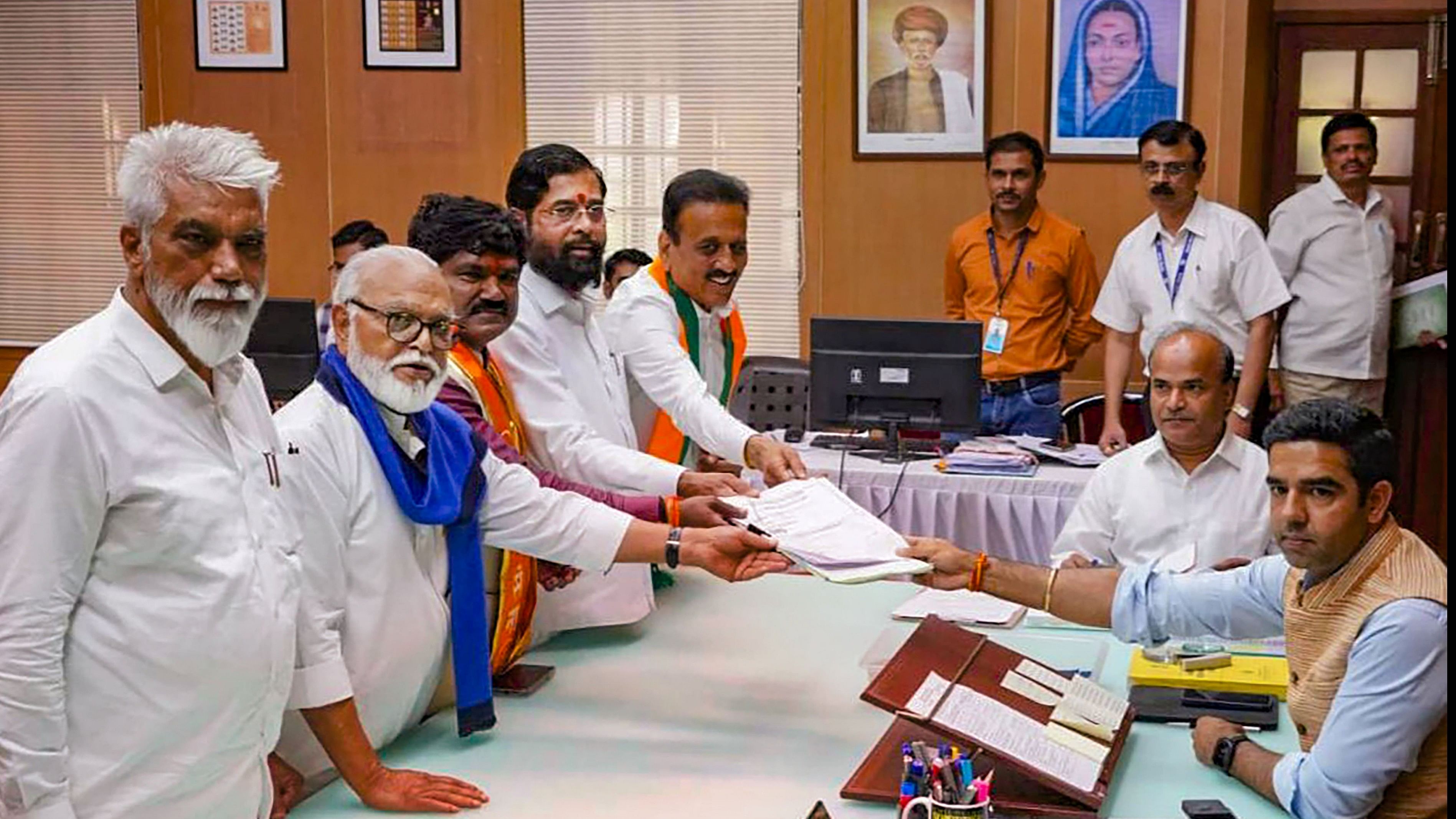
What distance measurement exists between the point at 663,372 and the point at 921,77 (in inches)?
148

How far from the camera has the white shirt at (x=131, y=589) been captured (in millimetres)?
1805

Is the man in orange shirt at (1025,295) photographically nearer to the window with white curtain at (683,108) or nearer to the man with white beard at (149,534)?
the window with white curtain at (683,108)

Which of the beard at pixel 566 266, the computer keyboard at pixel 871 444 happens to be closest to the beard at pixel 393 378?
the beard at pixel 566 266

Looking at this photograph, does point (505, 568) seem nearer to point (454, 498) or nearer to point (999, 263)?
point (454, 498)

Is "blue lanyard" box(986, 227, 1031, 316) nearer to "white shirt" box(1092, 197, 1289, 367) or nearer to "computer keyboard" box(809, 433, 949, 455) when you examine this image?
"white shirt" box(1092, 197, 1289, 367)

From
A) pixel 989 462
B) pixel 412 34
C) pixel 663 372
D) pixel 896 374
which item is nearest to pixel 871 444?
pixel 896 374

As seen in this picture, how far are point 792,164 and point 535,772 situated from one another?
206 inches

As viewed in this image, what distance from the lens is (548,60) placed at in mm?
7547

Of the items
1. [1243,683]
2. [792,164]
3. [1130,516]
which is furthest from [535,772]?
[792,164]

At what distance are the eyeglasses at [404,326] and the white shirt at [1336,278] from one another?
4722mm

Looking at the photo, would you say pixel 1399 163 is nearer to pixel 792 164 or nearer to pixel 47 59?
pixel 792 164

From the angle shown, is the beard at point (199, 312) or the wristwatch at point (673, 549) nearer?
the beard at point (199, 312)

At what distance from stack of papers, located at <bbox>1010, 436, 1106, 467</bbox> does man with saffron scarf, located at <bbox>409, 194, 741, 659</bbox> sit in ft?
8.51

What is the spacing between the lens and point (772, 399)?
19.2ft
